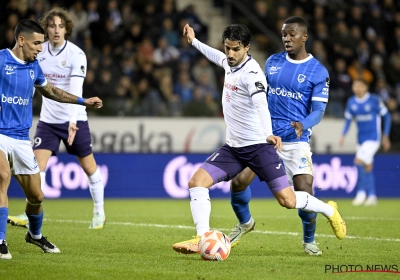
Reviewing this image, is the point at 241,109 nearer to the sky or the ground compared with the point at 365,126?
nearer to the sky

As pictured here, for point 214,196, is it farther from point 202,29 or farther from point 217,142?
point 202,29

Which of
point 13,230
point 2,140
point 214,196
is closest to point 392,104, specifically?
point 214,196

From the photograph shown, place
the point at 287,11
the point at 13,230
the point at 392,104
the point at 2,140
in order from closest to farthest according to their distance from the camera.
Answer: the point at 2,140 → the point at 13,230 → the point at 392,104 → the point at 287,11

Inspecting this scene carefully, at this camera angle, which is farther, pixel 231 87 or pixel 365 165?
pixel 365 165

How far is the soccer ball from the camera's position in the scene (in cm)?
731

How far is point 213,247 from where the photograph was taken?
7309mm

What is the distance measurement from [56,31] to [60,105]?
0.97 metres

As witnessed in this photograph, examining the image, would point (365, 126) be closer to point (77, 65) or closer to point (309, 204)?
point (77, 65)

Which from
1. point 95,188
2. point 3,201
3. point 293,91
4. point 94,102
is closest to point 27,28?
point 94,102

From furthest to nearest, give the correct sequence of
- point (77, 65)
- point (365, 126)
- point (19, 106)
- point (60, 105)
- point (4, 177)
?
point (365, 126) → point (60, 105) → point (77, 65) → point (19, 106) → point (4, 177)

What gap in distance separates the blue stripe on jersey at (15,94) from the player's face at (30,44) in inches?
4.5

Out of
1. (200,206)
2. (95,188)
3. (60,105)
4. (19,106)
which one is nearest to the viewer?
(19,106)

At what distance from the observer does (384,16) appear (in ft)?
73.7

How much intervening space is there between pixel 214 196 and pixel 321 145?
131 inches
